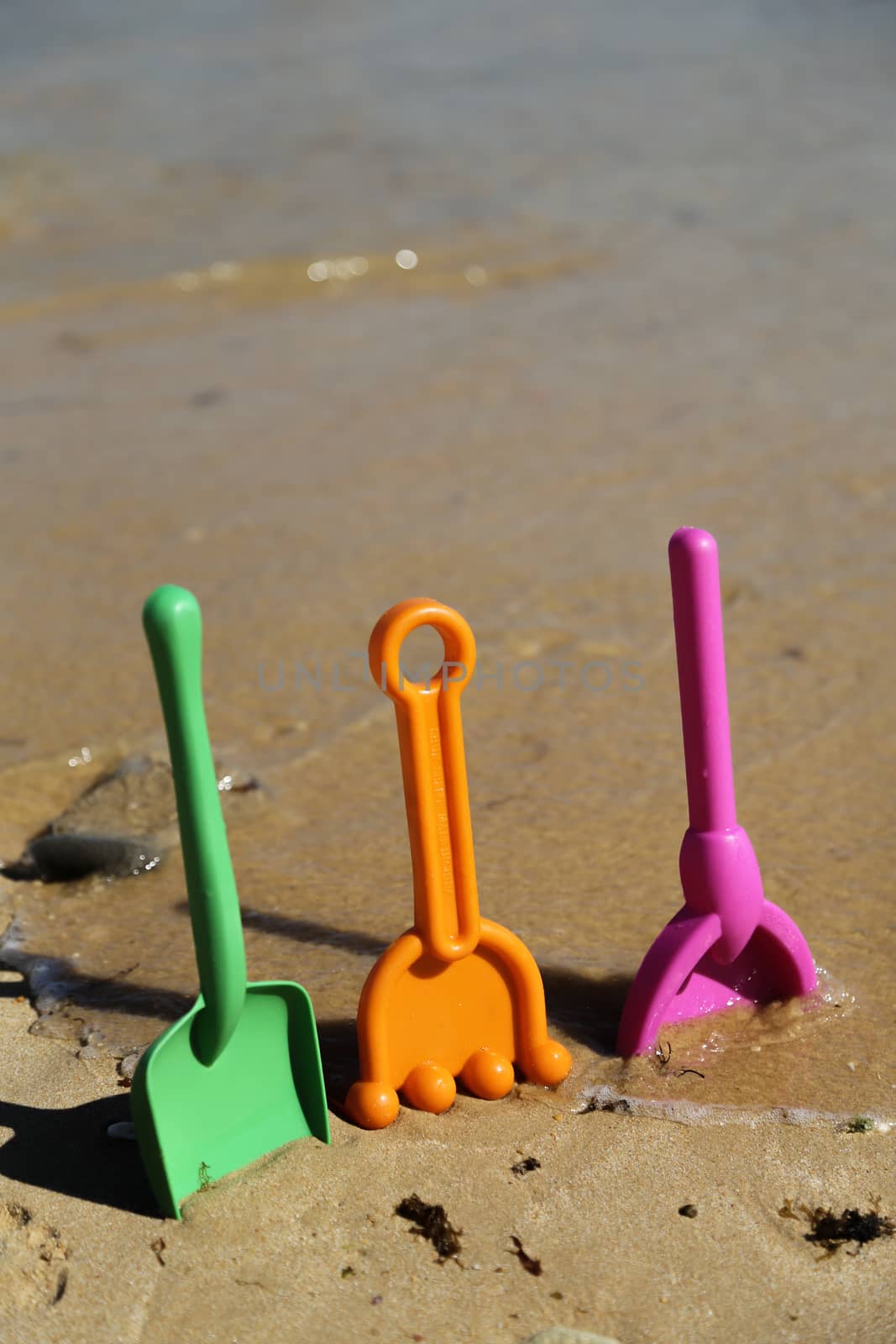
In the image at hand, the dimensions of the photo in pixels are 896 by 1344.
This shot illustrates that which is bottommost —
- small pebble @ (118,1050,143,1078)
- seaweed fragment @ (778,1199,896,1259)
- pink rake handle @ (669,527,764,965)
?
small pebble @ (118,1050,143,1078)

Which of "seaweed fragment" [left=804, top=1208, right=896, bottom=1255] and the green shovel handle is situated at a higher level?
the green shovel handle

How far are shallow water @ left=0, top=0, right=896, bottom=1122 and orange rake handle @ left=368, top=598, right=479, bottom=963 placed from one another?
0.33 metres

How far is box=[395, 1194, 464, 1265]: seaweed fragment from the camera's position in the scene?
1789 mm

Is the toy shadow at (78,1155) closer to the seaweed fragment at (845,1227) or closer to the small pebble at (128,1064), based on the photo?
the small pebble at (128,1064)

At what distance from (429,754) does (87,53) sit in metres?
11.9

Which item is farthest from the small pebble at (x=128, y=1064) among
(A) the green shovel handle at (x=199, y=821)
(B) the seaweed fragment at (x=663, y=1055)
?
(B) the seaweed fragment at (x=663, y=1055)

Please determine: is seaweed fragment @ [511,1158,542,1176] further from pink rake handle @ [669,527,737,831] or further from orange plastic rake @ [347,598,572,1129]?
pink rake handle @ [669,527,737,831]

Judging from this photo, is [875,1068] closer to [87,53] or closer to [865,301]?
[865,301]

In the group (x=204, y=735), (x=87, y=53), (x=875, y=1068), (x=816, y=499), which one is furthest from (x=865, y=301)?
(x=87, y=53)

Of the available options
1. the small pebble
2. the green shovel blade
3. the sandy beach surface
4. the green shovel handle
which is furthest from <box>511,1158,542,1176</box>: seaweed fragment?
the small pebble

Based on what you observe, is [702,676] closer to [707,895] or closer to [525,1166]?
[707,895]

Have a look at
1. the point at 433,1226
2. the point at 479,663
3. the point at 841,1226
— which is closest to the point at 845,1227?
the point at 841,1226

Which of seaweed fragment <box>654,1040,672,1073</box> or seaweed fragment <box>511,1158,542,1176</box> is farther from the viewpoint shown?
seaweed fragment <box>654,1040,672,1073</box>

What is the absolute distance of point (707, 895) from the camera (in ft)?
6.75
